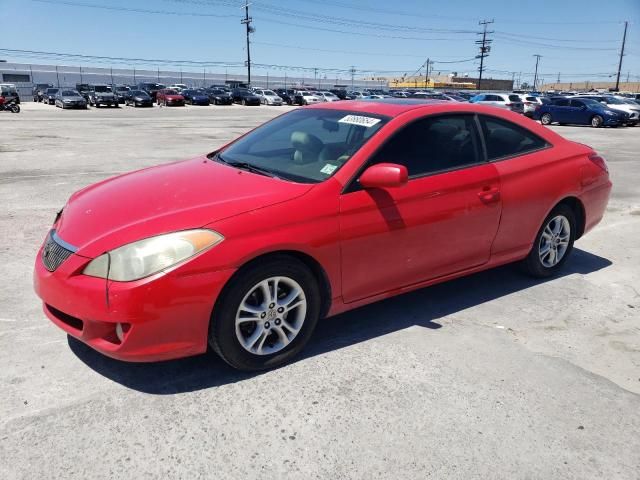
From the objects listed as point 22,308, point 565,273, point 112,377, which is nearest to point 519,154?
point 565,273

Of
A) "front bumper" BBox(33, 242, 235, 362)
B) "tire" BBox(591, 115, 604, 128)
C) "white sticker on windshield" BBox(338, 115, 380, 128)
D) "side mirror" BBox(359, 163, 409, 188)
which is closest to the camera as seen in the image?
"front bumper" BBox(33, 242, 235, 362)

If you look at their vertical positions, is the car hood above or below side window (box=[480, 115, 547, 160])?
below

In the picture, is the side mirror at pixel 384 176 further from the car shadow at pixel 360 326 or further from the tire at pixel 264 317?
the car shadow at pixel 360 326

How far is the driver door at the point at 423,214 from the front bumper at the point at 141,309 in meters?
0.93

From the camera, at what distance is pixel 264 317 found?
305 cm

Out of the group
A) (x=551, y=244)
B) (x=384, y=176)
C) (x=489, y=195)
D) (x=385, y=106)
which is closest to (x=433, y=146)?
(x=385, y=106)

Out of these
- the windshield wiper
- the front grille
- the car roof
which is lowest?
the front grille

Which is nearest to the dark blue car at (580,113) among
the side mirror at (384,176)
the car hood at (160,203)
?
the side mirror at (384,176)

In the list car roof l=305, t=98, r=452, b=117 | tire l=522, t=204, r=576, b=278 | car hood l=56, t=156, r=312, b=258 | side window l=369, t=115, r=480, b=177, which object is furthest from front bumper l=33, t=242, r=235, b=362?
tire l=522, t=204, r=576, b=278

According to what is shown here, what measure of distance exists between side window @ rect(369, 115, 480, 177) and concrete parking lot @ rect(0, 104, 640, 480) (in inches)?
44.5

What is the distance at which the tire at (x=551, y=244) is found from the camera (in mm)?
4566

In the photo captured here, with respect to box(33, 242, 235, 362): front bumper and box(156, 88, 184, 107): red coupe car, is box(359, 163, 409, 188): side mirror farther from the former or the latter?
box(156, 88, 184, 107): red coupe car

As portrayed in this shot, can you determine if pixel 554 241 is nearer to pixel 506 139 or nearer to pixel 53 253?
pixel 506 139

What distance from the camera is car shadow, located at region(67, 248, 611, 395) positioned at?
3047 mm
